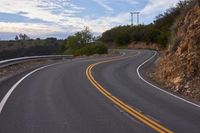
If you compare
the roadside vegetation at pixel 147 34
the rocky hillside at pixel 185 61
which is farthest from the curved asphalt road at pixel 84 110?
the roadside vegetation at pixel 147 34

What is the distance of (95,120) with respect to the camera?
38.9 ft

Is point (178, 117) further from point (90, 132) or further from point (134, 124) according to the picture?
point (90, 132)

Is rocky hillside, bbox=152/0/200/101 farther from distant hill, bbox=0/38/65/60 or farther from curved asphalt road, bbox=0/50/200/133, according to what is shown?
distant hill, bbox=0/38/65/60

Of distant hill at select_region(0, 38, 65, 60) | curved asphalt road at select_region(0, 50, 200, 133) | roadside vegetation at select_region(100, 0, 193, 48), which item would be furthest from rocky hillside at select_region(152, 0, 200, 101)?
roadside vegetation at select_region(100, 0, 193, 48)

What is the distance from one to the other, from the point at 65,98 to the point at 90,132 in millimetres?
5909

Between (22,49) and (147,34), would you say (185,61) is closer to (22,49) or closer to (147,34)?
(22,49)

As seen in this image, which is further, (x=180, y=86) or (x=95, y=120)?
(x=180, y=86)

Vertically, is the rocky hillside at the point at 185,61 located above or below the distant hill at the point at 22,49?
above

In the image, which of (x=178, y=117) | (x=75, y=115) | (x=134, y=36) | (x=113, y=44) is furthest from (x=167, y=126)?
(x=113, y=44)

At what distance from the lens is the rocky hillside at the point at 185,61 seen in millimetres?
21766

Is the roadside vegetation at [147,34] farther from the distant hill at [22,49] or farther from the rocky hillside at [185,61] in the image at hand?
the rocky hillside at [185,61]

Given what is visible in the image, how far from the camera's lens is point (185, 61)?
2422 centimetres

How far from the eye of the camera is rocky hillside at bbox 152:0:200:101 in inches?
857

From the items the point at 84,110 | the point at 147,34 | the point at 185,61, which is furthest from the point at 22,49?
the point at 84,110
